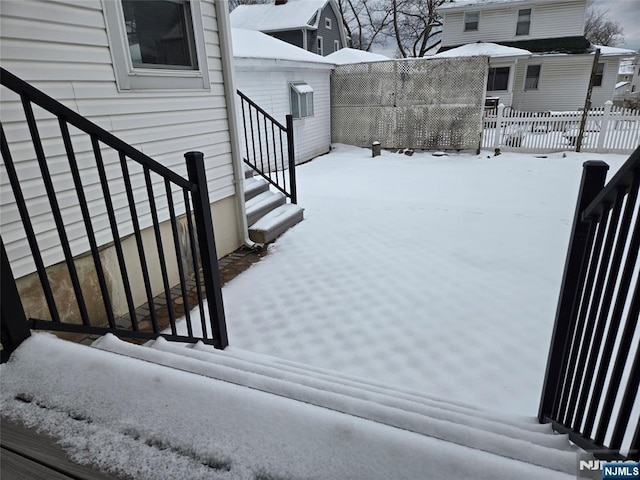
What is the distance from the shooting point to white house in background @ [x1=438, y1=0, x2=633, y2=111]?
47.0 feet

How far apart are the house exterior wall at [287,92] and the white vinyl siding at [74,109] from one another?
3670 millimetres

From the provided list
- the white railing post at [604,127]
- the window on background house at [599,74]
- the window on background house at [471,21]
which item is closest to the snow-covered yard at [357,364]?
the white railing post at [604,127]

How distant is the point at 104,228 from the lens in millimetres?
2727

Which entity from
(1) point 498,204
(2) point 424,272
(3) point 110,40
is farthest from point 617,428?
(1) point 498,204

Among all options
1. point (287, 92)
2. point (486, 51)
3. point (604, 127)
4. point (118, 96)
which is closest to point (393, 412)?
point (118, 96)

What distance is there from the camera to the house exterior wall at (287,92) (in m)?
7.36

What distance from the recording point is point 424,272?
363 cm

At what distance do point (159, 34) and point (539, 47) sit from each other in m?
16.1

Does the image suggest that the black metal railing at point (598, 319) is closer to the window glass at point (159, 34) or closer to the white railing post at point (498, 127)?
the window glass at point (159, 34)

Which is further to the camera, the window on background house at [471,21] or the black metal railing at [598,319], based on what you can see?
the window on background house at [471,21]

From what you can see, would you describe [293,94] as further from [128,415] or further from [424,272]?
[128,415]

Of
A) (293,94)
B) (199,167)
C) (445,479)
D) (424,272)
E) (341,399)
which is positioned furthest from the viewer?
(293,94)

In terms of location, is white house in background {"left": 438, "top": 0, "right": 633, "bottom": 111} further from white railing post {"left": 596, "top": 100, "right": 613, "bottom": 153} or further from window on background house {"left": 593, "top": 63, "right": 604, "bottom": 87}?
white railing post {"left": 596, "top": 100, "right": 613, "bottom": 153}

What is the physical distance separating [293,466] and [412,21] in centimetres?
2696
